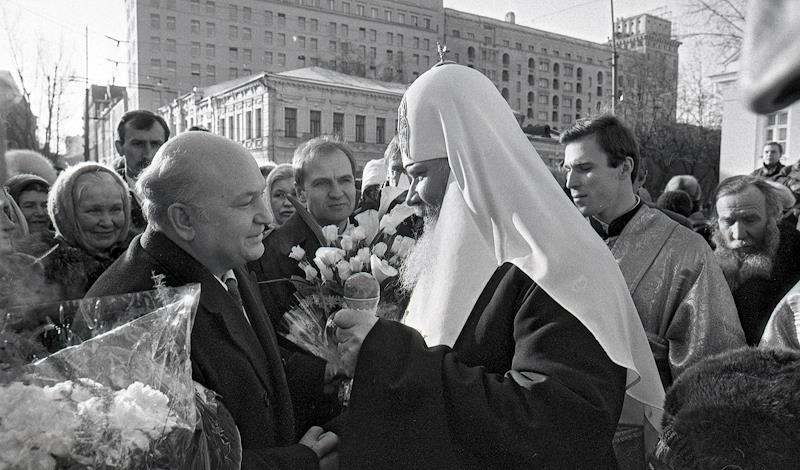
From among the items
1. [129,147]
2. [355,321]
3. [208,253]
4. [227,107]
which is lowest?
[355,321]

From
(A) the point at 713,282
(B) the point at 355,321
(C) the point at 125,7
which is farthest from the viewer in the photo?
(C) the point at 125,7

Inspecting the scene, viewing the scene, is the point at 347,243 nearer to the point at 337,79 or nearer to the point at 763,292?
the point at 763,292

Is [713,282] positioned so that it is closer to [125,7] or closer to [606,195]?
[606,195]

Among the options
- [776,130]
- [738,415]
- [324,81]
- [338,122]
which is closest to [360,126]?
[338,122]

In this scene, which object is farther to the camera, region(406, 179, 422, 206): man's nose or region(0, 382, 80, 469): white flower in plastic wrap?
region(406, 179, 422, 206): man's nose

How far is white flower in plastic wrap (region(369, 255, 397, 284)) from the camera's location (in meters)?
2.48

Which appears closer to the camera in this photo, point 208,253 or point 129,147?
point 208,253

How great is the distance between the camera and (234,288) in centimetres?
245

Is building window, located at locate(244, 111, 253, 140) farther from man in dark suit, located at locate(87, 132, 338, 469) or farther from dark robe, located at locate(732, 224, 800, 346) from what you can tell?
man in dark suit, located at locate(87, 132, 338, 469)

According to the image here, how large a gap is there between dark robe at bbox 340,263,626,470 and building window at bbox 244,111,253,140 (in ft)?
144

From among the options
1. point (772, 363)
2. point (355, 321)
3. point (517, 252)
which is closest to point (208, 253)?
point (355, 321)

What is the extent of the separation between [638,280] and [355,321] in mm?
1660

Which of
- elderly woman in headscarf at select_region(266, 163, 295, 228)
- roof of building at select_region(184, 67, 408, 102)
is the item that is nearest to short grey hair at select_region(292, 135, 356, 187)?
elderly woman in headscarf at select_region(266, 163, 295, 228)

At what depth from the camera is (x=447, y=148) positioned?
7.37ft
